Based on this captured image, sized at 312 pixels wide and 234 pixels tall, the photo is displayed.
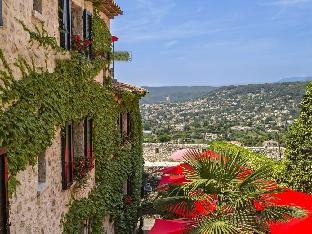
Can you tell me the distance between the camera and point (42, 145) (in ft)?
29.6

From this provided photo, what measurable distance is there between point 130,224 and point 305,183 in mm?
8847

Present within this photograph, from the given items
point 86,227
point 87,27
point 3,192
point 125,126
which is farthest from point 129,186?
point 3,192

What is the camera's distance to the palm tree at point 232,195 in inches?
340

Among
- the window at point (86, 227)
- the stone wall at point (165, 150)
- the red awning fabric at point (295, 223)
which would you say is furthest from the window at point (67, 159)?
the stone wall at point (165, 150)

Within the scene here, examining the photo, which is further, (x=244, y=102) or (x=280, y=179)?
(x=244, y=102)

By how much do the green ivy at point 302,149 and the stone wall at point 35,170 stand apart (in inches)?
278

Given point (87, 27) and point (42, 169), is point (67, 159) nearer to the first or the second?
point (42, 169)

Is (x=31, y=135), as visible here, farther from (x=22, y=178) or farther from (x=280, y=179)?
(x=280, y=179)

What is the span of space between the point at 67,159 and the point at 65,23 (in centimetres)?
337

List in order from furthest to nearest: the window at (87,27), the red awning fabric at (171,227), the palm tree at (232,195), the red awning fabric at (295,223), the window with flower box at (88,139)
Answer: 1. the window at (87,27)
2. the window with flower box at (88,139)
3. the red awning fabric at (171,227)
4. the palm tree at (232,195)
5. the red awning fabric at (295,223)

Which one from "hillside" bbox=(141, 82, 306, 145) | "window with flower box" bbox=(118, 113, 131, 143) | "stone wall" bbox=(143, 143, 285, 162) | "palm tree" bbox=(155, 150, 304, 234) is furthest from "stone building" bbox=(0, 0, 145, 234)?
"hillside" bbox=(141, 82, 306, 145)

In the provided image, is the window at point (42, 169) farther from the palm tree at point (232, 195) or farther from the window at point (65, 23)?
the window at point (65, 23)

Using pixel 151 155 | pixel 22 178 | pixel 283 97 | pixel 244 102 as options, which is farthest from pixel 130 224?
pixel 244 102

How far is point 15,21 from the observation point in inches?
308
